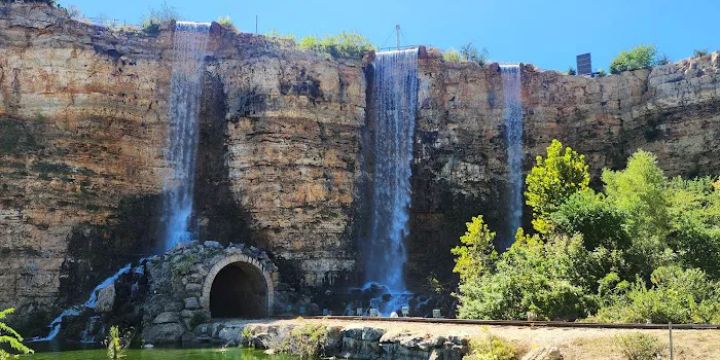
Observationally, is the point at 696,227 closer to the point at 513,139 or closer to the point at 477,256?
the point at 477,256

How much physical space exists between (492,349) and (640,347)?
2709 mm

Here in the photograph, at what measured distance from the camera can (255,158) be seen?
101 ft

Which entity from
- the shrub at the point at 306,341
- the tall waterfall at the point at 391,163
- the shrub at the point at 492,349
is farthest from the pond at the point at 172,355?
the tall waterfall at the point at 391,163

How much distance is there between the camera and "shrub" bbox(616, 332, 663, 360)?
10.1 meters

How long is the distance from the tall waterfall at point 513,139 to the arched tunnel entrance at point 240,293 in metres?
13.1

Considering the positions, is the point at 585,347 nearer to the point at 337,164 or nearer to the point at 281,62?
the point at 337,164

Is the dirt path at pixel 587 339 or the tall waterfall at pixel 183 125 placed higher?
the tall waterfall at pixel 183 125

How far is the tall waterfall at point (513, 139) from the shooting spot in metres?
33.1

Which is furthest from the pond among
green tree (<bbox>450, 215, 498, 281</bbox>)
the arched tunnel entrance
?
green tree (<bbox>450, 215, 498, 281</bbox>)

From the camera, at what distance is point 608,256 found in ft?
65.5

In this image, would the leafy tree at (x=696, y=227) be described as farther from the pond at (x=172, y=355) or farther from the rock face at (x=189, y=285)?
the rock face at (x=189, y=285)

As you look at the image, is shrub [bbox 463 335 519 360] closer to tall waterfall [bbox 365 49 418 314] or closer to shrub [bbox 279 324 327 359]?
shrub [bbox 279 324 327 359]

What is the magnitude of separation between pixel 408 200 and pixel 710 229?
1461cm

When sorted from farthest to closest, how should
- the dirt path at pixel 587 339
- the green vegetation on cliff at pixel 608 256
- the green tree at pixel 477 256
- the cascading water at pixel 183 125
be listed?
the cascading water at pixel 183 125 < the green tree at pixel 477 256 < the green vegetation on cliff at pixel 608 256 < the dirt path at pixel 587 339
